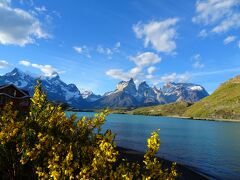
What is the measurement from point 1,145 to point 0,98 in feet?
249

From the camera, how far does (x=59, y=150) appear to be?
37.9ft

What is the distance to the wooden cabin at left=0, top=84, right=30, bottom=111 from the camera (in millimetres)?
83500

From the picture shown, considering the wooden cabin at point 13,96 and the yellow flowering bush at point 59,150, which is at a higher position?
the wooden cabin at point 13,96

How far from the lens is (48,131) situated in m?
14.1

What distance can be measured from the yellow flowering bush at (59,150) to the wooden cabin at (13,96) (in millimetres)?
71043

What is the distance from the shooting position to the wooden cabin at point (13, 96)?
3287 inches

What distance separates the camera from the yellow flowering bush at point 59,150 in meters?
10.2

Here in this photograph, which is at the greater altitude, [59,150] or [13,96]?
[13,96]

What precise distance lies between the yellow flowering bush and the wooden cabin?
233 ft

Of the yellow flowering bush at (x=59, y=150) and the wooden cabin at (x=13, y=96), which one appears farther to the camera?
the wooden cabin at (x=13, y=96)

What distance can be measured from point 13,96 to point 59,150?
260 ft

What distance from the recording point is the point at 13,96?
86312mm

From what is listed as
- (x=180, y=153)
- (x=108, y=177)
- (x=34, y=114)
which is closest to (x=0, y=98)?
(x=180, y=153)

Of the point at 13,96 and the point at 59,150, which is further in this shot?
the point at 13,96
